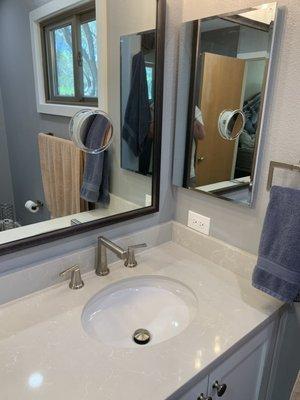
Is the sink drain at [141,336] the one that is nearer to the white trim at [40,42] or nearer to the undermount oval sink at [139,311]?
the undermount oval sink at [139,311]

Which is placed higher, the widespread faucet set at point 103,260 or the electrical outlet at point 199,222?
the electrical outlet at point 199,222

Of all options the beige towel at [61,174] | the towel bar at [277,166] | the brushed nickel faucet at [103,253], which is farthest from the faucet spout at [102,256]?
the towel bar at [277,166]

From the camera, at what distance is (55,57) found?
0.99 m

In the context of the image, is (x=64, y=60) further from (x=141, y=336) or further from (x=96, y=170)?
(x=141, y=336)

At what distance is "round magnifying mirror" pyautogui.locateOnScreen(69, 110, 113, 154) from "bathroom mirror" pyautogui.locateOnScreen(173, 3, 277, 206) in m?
0.32

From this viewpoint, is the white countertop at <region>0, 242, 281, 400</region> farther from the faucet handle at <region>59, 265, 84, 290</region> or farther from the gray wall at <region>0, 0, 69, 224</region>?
the gray wall at <region>0, 0, 69, 224</region>

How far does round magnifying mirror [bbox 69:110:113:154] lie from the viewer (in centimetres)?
109

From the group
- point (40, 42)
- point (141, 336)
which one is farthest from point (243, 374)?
point (40, 42)

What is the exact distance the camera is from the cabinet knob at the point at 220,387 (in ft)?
2.85

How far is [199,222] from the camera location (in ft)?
4.32

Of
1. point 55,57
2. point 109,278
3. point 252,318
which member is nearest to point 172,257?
point 109,278

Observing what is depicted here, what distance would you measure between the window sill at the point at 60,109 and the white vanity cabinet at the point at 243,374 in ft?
3.07

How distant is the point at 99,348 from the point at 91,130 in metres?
0.76

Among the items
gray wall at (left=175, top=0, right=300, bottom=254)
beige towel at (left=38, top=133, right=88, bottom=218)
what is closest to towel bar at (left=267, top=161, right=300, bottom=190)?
gray wall at (left=175, top=0, right=300, bottom=254)
